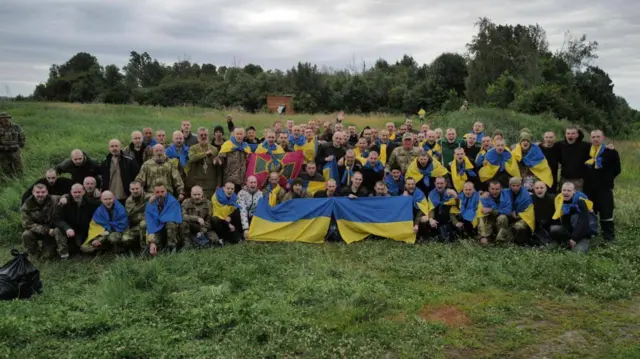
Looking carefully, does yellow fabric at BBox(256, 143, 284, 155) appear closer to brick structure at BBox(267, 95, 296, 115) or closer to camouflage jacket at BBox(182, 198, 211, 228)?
camouflage jacket at BBox(182, 198, 211, 228)

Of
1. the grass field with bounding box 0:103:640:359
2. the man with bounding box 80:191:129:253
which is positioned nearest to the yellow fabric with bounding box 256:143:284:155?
the grass field with bounding box 0:103:640:359

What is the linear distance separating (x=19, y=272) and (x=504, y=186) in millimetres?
7612

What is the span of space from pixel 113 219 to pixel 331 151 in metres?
4.26

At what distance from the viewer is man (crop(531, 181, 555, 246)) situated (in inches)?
329

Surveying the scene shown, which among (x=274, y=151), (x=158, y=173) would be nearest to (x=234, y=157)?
(x=274, y=151)

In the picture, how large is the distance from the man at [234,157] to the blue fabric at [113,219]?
202 cm

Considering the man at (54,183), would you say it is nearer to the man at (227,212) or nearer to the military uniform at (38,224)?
the military uniform at (38,224)

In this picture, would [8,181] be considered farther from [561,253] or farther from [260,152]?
[561,253]

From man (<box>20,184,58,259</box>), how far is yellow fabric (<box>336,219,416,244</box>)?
15.8 feet

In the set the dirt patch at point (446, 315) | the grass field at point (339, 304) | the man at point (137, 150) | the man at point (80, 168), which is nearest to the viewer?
the grass field at point (339, 304)

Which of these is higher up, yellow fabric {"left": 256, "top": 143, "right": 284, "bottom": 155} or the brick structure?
the brick structure

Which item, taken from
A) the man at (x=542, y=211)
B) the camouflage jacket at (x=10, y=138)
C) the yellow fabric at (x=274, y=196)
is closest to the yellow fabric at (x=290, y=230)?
the yellow fabric at (x=274, y=196)

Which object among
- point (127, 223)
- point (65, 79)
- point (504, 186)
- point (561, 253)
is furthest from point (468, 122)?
point (65, 79)

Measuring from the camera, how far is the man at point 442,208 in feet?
29.5
